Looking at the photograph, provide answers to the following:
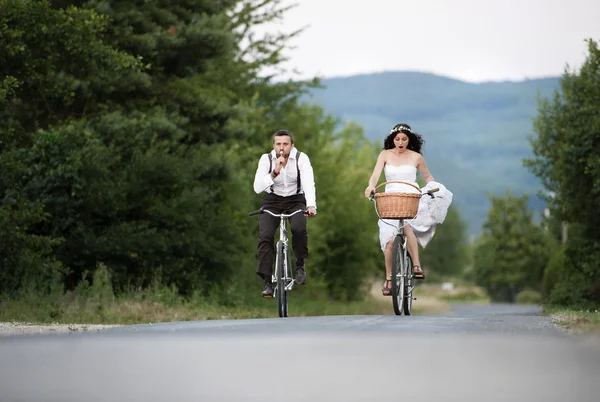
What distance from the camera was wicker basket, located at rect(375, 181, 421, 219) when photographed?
45.8 ft

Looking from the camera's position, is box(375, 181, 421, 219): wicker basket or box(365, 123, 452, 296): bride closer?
box(375, 181, 421, 219): wicker basket

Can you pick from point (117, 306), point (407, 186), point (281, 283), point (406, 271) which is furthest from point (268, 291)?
point (117, 306)

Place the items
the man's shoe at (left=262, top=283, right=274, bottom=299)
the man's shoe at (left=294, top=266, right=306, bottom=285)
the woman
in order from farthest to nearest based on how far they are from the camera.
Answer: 1. the man's shoe at (left=294, top=266, right=306, bottom=285)
2. the woman
3. the man's shoe at (left=262, top=283, right=274, bottom=299)

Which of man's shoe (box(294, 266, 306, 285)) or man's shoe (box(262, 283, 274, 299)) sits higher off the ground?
man's shoe (box(294, 266, 306, 285))

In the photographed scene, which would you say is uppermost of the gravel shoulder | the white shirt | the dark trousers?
the white shirt

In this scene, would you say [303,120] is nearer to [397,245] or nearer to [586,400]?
[397,245]

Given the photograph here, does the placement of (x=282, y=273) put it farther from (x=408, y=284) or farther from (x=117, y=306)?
(x=117, y=306)

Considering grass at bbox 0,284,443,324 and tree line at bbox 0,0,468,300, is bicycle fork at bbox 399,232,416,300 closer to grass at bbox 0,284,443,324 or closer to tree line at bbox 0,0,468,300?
grass at bbox 0,284,443,324

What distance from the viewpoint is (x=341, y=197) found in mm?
49906

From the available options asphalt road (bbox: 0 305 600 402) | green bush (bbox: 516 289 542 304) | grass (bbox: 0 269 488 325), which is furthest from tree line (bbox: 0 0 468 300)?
green bush (bbox: 516 289 542 304)

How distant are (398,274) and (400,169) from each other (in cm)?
153

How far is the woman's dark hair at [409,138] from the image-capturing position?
15.1 m

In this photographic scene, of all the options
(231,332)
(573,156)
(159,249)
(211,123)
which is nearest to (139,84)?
(211,123)

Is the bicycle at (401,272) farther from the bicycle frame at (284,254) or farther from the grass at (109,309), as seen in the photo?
the grass at (109,309)
